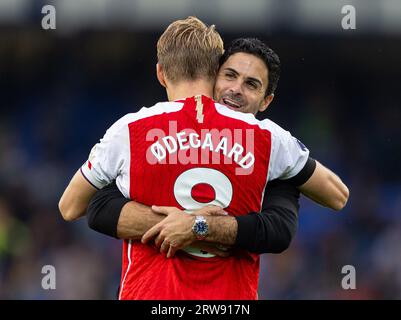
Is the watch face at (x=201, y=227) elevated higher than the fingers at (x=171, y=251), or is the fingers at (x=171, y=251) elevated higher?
the watch face at (x=201, y=227)

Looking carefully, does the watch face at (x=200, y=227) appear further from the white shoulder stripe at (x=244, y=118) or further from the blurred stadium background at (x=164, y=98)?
the blurred stadium background at (x=164, y=98)

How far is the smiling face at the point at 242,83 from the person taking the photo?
368 cm

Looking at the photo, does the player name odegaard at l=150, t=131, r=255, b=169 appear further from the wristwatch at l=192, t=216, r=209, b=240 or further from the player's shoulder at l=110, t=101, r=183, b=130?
the wristwatch at l=192, t=216, r=209, b=240

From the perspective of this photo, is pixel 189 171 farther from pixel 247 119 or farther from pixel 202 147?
pixel 247 119

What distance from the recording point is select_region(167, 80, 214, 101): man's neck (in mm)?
3379

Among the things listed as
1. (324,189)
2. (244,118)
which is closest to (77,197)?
(244,118)

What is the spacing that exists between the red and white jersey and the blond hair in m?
0.14

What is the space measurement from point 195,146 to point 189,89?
274mm

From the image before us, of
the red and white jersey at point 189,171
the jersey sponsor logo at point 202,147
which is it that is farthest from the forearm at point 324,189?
the jersey sponsor logo at point 202,147

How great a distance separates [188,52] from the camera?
11.1 ft

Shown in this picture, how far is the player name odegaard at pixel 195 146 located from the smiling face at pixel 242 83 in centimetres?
47

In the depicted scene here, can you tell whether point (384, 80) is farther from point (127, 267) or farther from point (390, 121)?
point (127, 267)

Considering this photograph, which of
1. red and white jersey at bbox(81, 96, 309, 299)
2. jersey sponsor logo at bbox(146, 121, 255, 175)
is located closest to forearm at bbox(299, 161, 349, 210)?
red and white jersey at bbox(81, 96, 309, 299)

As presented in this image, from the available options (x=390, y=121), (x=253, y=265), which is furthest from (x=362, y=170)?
(x=253, y=265)
